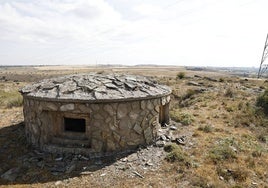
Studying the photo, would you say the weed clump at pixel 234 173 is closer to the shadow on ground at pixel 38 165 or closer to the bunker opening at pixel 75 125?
the shadow on ground at pixel 38 165

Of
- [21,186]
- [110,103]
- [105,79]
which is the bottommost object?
[21,186]

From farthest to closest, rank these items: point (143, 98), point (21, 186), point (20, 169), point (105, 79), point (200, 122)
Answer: point (200, 122)
point (105, 79)
point (143, 98)
point (20, 169)
point (21, 186)

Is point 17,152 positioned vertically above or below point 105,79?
below

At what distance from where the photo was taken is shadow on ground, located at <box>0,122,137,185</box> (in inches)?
258

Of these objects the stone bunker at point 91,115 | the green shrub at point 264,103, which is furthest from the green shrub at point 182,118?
the green shrub at point 264,103

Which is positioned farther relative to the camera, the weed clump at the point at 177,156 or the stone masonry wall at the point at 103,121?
the stone masonry wall at the point at 103,121

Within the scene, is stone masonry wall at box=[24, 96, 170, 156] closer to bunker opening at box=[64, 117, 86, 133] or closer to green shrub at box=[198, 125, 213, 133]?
bunker opening at box=[64, 117, 86, 133]

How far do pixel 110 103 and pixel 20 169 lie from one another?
3104 millimetres

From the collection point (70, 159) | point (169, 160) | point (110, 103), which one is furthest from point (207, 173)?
point (70, 159)

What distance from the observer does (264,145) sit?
29.1 ft

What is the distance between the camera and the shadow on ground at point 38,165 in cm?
656

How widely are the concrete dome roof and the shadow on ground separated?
1.77 m

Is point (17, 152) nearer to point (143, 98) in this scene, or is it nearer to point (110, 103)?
point (110, 103)

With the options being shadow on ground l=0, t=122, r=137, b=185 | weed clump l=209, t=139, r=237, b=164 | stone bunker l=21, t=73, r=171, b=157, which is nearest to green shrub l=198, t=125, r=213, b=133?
weed clump l=209, t=139, r=237, b=164
